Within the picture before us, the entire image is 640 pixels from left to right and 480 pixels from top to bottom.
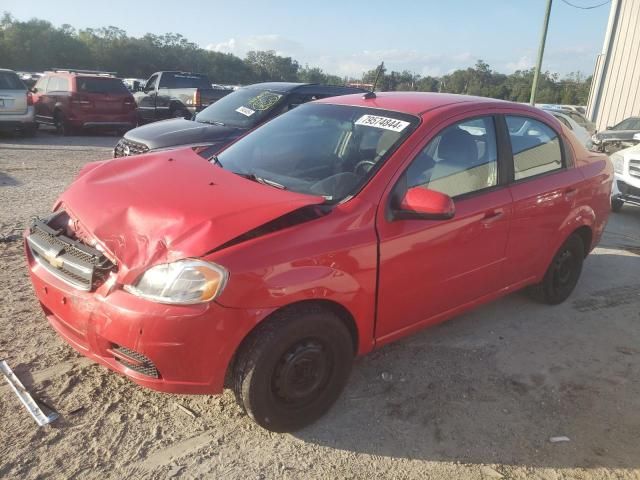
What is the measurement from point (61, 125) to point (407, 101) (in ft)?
43.6

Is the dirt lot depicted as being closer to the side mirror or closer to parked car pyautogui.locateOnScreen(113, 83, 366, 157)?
the side mirror

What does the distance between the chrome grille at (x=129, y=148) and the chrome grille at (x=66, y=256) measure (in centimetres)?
328

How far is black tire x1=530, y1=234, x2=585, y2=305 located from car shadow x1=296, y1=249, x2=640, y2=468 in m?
0.15

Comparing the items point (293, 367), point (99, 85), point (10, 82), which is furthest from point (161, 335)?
point (99, 85)

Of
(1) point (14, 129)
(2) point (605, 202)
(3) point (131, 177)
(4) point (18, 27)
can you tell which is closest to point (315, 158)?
(3) point (131, 177)

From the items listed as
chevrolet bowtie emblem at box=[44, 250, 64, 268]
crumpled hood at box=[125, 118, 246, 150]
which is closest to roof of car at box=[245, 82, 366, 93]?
crumpled hood at box=[125, 118, 246, 150]

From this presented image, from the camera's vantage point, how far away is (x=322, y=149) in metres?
3.36

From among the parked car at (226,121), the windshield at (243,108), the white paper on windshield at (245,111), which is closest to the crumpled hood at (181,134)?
the parked car at (226,121)

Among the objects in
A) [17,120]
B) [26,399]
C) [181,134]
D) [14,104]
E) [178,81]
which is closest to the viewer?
[26,399]

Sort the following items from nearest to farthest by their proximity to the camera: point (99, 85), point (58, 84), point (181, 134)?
point (181, 134) < point (99, 85) < point (58, 84)

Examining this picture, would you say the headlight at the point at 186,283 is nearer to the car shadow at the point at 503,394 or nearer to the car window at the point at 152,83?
the car shadow at the point at 503,394

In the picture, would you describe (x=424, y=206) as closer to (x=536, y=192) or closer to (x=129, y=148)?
(x=536, y=192)

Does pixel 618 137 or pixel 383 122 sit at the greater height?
pixel 383 122

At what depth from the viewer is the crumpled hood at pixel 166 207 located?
2422mm
